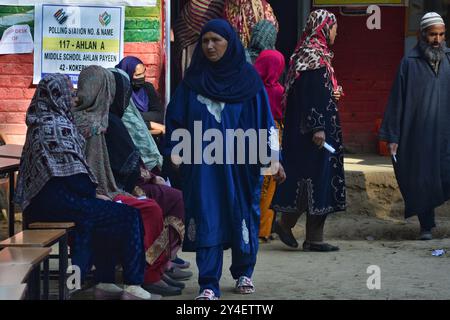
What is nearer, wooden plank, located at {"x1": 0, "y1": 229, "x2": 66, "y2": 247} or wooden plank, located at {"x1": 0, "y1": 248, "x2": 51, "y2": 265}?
wooden plank, located at {"x1": 0, "y1": 248, "x2": 51, "y2": 265}

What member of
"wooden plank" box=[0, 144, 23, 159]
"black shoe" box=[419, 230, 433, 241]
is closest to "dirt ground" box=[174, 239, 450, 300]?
"black shoe" box=[419, 230, 433, 241]

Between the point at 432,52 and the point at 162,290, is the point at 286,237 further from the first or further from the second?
the point at 162,290

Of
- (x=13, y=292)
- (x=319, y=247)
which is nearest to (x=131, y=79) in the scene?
(x=319, y=247)

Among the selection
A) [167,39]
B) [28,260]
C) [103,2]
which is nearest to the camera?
[28,260]

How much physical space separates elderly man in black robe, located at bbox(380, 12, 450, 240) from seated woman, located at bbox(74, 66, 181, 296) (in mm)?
3127

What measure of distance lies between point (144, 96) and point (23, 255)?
393 centimetres

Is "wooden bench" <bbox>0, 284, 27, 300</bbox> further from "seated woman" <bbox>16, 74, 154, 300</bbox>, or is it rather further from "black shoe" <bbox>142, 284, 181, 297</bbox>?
"black shoe" <bbox>142, 284, 181, 297</bbox>

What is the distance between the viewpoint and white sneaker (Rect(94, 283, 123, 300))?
7426 mm

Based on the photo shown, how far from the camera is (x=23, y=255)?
239 inches

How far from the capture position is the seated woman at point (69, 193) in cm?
710

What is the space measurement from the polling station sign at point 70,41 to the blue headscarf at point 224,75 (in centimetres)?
322

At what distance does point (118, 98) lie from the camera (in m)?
7.96

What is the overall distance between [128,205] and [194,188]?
42 centimetres
